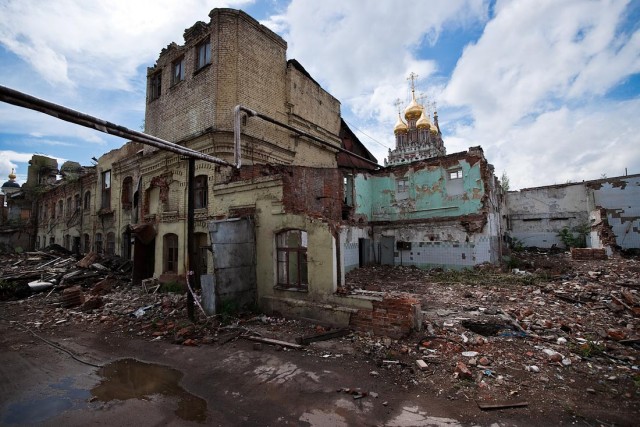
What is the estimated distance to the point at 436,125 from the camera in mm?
43594

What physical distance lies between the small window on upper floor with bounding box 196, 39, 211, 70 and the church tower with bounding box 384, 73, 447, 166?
26896mm

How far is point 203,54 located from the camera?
13.5 m

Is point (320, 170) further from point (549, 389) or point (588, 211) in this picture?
point (588, 211)

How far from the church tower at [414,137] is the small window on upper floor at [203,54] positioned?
1059 inches

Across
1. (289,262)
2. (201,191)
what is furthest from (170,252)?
(289,262)

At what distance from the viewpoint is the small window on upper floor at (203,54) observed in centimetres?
1318

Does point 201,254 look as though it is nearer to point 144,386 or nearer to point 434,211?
point 144,386

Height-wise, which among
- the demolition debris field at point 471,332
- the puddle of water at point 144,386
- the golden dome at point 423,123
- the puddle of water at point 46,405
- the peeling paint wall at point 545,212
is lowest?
the puddle of water at point 144,386

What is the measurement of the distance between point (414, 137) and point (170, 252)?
35.1 m

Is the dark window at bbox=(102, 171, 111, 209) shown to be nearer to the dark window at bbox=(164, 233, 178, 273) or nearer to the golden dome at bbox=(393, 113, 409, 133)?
the dark window at bbox=(164, 233, 178, 273)

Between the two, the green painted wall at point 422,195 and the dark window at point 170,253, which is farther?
the green painted wall at point 422,195

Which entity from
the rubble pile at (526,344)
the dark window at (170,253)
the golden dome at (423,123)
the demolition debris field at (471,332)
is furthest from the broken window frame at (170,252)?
the golden dome at (423,123)

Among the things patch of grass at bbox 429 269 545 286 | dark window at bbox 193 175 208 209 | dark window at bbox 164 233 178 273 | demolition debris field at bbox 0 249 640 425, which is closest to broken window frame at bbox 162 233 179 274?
dark window at bbox 164 233 178 273

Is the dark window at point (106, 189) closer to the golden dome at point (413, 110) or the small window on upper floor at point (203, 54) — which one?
the small window on upper floor at point (203, 54)
